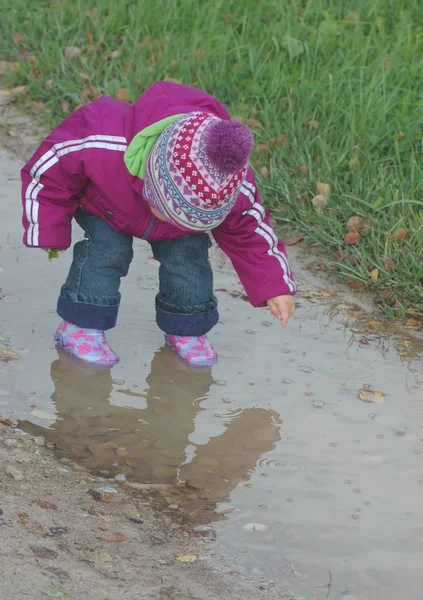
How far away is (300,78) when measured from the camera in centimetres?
466

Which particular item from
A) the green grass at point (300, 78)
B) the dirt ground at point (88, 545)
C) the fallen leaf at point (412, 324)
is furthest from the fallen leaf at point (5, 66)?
the dirt ground at point (88, 545)

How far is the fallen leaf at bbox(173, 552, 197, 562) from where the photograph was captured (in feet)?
7.07

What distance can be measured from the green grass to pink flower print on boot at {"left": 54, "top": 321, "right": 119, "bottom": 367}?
41.7 inches

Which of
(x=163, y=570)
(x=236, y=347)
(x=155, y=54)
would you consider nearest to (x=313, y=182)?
(x=236, y=347)

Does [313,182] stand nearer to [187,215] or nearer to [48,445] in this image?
[187,215]

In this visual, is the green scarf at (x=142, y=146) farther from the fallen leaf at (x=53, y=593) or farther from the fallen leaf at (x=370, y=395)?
the fallen leaf at (x=53, y=593)

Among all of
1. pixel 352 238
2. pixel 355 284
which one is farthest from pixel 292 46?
pixel 355 284

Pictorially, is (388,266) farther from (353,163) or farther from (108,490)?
(108,490)

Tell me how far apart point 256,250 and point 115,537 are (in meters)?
1.10

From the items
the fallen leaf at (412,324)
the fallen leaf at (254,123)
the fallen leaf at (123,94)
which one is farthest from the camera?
the fallen leaf at (123,94)

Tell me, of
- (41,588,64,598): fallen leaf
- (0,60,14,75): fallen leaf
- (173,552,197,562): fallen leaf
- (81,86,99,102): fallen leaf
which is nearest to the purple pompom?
(173,552,197,562): fallen leaf

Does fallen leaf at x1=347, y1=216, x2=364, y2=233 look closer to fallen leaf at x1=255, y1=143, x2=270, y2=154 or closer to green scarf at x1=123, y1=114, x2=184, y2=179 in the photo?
fallen leaf at x1=255, y1=143, x2=270, y2=154

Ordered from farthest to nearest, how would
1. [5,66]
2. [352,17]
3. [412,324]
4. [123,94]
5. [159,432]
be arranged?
[352,17], [5,66], [123,94], [412,324], [159,432]

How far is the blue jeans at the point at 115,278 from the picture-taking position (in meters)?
3.00
